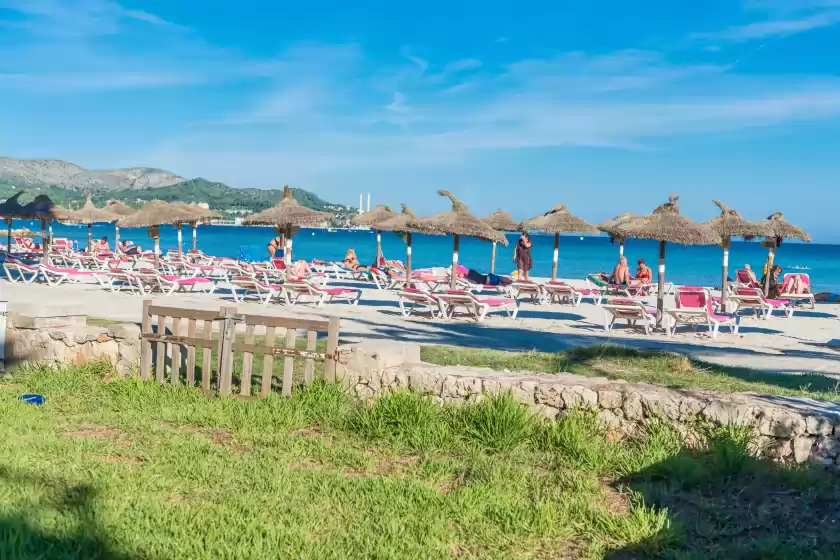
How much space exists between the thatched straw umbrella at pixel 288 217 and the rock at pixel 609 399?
11059 mm

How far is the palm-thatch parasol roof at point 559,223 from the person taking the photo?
18453mm

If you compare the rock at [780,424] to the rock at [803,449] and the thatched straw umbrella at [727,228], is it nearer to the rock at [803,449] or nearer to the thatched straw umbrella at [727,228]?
the rock at [803,449]

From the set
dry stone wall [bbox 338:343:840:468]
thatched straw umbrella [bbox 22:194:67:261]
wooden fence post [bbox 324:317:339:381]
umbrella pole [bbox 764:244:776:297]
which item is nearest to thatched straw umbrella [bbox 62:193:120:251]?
thatched straw umbrella [bbox 22:194:67:261]

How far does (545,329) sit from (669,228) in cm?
275

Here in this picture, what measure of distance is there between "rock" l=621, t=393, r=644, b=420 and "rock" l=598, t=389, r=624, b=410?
0.03m

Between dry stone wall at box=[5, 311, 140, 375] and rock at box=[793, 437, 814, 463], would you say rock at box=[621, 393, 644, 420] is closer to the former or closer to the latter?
rock at box=[793, 437, 814, 463]

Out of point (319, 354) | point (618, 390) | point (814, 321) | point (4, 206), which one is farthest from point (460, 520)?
point (4, 206)

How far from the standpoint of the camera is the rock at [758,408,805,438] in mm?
4121

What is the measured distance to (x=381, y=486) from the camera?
12.2 ft

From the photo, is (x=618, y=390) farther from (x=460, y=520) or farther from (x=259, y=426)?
(x=259, y=426)

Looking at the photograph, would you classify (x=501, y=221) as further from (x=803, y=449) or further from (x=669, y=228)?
(x=803, y=449)

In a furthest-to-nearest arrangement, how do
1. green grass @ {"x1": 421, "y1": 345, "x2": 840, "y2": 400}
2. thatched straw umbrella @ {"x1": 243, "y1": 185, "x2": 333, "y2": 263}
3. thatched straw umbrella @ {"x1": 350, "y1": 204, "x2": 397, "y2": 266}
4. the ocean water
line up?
the ocean water → thatched straw umbrella @ {"x1": 350, "y1": 204, "x2": 397, "y2": 266} → thatched straw umbrella @ {"x1": 243, "y1": 185, "x2": 333, "y2": 263} → green grass @ {"x1": 421, "y1": 345, "x2": 840, "y2": 400}

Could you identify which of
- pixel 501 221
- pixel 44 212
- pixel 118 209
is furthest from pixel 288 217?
pixel 118 209

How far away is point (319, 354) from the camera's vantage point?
17.7ft
